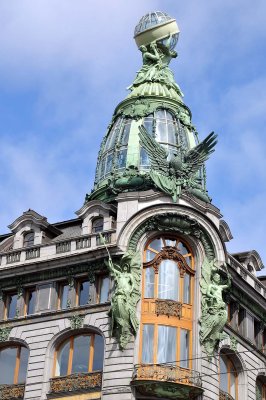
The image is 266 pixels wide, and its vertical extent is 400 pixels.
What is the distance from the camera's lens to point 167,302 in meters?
49.8

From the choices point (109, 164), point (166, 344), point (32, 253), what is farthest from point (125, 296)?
point (109, 164)

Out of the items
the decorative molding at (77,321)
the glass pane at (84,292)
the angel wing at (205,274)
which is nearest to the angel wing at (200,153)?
the angel wing at (205,274)

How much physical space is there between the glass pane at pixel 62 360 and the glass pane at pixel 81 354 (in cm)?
50

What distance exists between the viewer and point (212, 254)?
2052 inches

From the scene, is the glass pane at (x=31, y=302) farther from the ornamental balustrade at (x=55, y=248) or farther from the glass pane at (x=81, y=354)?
the glass pane at (x=81, y=354)

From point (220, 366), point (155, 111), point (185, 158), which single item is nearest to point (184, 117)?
point (155, 111)

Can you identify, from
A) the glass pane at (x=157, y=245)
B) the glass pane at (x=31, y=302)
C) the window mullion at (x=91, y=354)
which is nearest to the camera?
the window mullion at (x=91, y=354)

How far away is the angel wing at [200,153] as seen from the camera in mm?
54844

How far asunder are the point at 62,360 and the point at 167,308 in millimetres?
6625

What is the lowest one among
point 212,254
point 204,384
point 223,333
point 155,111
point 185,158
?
point 204,384

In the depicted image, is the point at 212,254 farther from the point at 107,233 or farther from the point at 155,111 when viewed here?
the point at 155,111

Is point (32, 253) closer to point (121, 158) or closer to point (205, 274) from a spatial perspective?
point (121, 158)

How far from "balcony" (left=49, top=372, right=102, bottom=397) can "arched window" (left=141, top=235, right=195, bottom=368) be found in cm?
285

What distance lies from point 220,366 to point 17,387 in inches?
452
